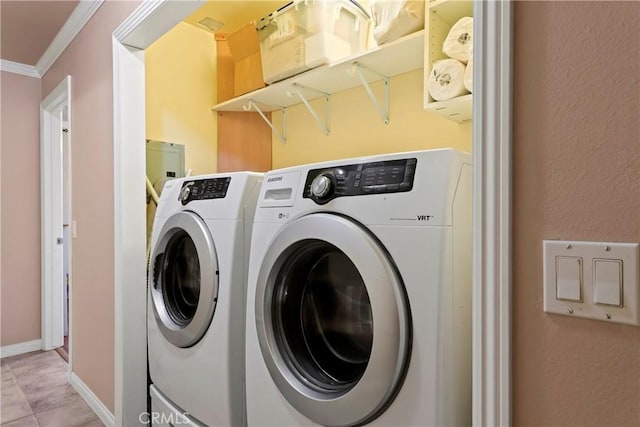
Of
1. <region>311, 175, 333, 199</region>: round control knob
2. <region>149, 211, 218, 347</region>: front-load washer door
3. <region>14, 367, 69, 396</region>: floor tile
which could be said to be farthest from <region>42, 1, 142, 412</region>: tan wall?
<region>311, 175, 333, 199</region>: round control knob

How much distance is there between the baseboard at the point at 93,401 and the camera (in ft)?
6.59

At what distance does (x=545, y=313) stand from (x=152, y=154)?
222cm

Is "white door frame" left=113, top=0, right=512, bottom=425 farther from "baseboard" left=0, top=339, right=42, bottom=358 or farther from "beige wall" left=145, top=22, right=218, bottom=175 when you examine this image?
"baseboard" left=0, top=339, right=42, bottom=358

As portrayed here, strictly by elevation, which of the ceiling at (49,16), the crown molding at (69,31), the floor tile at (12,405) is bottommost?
the floor tile at (12,405)

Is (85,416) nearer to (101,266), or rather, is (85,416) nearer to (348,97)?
(101,266)

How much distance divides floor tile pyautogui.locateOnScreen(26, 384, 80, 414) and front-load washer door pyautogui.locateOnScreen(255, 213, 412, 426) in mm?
1989

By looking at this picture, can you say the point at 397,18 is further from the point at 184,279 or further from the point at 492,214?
the point at 184,279

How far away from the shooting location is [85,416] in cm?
213

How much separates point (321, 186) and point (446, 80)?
74cm

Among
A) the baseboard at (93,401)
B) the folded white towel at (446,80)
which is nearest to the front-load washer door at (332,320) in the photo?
the folded white towel at (446,80)

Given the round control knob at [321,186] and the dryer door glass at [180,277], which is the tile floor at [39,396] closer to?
the dryer door glass at [180,277]

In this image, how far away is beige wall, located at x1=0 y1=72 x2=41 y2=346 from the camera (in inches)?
118

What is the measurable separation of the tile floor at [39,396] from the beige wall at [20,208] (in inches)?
13.8

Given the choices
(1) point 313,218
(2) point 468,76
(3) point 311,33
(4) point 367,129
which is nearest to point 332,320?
(1) point 313,218
